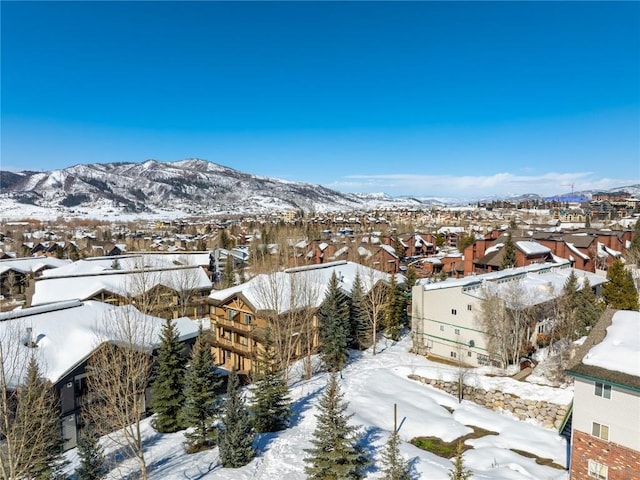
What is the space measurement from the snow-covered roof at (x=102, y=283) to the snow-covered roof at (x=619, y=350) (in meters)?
29.8

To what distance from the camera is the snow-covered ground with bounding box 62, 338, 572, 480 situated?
14367 mm

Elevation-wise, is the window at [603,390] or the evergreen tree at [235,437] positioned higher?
the window at [603,390]

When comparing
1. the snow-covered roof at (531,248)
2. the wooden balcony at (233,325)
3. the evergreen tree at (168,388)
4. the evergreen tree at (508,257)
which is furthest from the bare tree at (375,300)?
the snow-covered roof at (531,248)

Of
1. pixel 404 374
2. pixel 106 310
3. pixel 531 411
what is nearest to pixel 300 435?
pixel 404 374

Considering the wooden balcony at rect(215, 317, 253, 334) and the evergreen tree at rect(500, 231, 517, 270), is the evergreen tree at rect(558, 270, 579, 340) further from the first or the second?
the wooden balcony at rect(215, 317, 253, 334)

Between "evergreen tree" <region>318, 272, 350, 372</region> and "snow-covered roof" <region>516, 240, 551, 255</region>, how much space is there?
103 ft

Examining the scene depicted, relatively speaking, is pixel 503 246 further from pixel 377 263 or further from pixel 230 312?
pixel 230 312

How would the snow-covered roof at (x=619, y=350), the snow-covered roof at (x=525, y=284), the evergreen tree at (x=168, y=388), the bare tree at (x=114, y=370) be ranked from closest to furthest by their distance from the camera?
the snow-covered roof at (x=619, y=350) → the bare tree at (x=114, y=370) → the evergreen tree at (x=168, y=388) → the snow-covered roof at (x=525, y=284)

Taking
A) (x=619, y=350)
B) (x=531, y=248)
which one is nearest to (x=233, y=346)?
(x=619, y=350)

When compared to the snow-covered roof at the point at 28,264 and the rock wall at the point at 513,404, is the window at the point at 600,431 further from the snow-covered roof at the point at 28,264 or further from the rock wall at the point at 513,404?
the snow-covered roof at the point at 28,264

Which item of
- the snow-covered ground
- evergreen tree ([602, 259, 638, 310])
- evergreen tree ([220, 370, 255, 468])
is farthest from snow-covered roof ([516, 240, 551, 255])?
evergreen tree ([220, 370, 255, 468])

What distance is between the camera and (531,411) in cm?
2059

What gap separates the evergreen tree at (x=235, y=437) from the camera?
14.1 metres

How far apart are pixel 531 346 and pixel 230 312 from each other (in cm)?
2194
